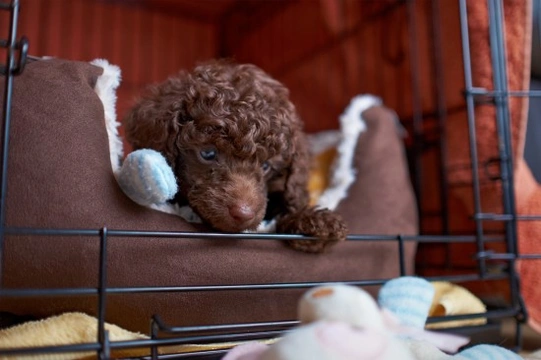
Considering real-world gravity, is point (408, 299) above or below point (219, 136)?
below

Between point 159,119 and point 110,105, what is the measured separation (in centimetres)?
13

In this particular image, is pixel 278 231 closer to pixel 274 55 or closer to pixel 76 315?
pixel 76 315

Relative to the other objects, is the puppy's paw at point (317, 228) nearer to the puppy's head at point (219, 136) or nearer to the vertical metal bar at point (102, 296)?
the puppy's head at point (219, 136)

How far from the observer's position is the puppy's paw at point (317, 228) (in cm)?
110

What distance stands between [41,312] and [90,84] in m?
Answer: 0.46

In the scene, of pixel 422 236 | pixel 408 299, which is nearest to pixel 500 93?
pixel 422 236

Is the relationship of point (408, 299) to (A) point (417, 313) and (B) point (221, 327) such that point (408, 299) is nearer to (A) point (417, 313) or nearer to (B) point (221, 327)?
(A) point (417, 313)

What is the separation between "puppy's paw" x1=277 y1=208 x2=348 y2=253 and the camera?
110 cm

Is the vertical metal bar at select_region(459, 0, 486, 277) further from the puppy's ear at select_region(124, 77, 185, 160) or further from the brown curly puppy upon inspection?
the puppy's ear at select_region(124, 77, 185, 160)

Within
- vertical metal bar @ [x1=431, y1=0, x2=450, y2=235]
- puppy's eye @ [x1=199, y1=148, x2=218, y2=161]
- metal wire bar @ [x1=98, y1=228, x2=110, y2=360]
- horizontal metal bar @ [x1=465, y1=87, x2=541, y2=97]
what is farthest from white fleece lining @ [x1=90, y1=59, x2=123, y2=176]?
vertical metal bar @ [x1=431, y1=0, x2=450, y2=235]

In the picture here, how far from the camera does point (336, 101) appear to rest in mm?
2230

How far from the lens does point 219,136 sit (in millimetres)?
1104

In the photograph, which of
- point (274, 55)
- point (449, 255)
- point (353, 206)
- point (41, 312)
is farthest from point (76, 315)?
point (274, 55)

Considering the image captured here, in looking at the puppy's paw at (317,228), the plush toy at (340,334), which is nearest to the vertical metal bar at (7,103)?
the plush toy at (340,334)
